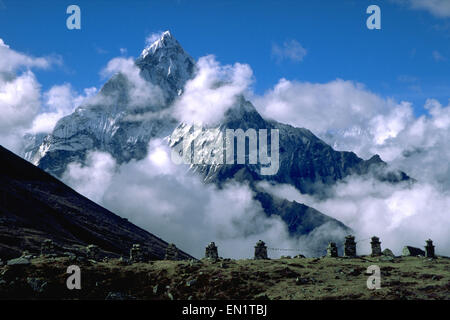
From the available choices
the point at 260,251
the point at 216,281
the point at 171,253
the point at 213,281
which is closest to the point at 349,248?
the point at 260,251

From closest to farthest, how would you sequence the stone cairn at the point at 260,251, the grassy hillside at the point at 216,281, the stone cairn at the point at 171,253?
the grassy hillside at the point at 216,281, the stone cairn at the point at 260,251, the stone cairn at the point at 171,253

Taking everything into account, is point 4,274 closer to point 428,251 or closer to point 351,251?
point 351,251

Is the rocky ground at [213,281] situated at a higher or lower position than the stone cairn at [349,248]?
lower

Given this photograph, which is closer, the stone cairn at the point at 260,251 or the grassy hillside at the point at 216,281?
the grassy hillside at the point at 216,281

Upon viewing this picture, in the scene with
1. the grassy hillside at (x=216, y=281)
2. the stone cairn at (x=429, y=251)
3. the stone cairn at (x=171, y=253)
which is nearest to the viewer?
the grassy hillside at (x=216, y=281)

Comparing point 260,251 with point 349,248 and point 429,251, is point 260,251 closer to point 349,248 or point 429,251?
point 349,248

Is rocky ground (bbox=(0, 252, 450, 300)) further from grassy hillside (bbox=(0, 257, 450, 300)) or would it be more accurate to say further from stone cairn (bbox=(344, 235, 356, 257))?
stone cairn (bbox=(344, 235, 356, 257))

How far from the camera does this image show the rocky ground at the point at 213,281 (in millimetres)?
60969

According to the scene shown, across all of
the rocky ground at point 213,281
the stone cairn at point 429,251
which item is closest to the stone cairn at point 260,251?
the rocky ground at point 213,281

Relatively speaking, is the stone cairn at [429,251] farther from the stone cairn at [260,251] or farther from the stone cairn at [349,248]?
the stone cairn at [260,251]
